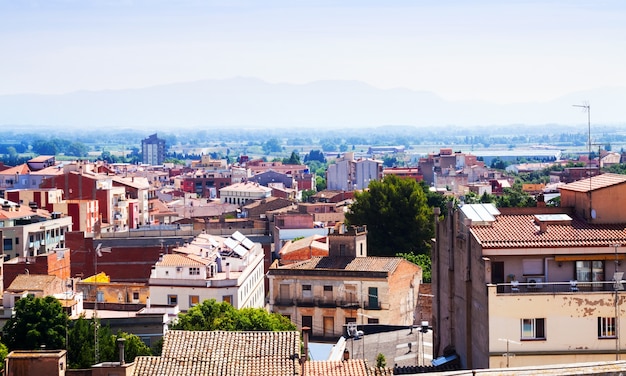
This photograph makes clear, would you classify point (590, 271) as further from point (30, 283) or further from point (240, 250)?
point (240, 250)

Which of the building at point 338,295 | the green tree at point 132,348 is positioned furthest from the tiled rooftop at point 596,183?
the building at point 338,295

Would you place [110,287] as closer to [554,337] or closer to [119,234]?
[119,234]

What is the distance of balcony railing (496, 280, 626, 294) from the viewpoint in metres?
18.9

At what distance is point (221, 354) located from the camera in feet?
63.5

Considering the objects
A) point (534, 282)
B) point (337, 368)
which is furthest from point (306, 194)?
point (534, 282)

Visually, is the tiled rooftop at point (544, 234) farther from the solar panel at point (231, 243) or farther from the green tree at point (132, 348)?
the solar panel at point (231, 243)

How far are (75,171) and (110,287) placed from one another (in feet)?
143

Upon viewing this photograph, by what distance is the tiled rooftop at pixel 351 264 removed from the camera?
1592 inches

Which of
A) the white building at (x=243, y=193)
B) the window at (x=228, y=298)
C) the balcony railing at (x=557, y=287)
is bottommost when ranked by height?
the white building at (x=243, y=193)

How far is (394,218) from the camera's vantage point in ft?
192

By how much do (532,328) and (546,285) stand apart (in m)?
0.71

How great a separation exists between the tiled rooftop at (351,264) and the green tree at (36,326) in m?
9.62

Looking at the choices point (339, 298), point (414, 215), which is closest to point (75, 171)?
point (414, 215)

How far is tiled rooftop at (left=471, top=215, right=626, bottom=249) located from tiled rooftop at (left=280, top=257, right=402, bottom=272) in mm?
19832
